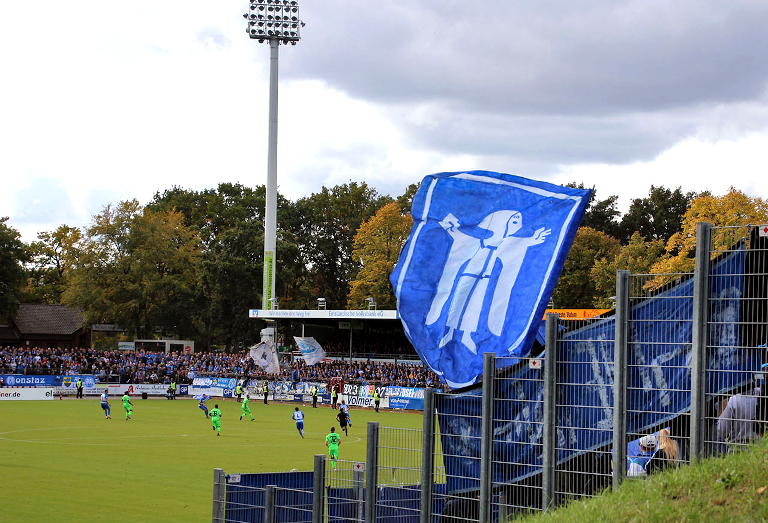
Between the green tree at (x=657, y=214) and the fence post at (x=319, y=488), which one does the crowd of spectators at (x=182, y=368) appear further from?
the fence post at (x=319, y=488)

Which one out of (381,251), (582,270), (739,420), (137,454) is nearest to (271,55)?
(381,251)

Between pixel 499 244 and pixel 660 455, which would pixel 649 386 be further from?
pixel 499 244

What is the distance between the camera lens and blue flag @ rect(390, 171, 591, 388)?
555 inches

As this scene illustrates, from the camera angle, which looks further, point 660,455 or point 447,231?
point 447,231

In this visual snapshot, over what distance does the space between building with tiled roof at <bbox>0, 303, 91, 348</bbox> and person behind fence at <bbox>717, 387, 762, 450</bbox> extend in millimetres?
84051

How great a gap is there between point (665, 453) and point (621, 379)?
1028 millimetres

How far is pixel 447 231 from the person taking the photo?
1546 cm

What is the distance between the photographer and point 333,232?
322 ft

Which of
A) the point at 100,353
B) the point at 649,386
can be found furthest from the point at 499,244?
the point at 100,353

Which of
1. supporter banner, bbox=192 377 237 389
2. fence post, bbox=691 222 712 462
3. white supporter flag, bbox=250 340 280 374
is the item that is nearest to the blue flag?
fence post, bbox=691 222 712 462

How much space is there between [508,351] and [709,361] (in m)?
4.27

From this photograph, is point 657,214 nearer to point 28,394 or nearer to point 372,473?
point 28,394

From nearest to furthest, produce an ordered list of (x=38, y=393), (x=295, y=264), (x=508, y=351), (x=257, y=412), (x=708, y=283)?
(x=708, y=283) → (x=508, y=351) → (x=257, y=412) → (x=38, y=393) → (x=295, y=264)

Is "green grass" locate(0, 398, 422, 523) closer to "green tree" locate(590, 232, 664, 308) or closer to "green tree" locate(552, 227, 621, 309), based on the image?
"green tree" locate(590, 232, 664, 308)
